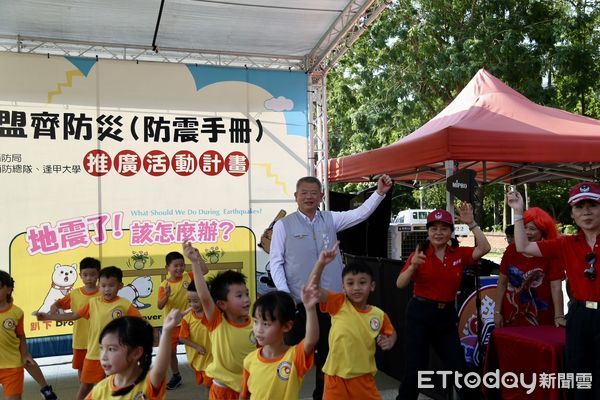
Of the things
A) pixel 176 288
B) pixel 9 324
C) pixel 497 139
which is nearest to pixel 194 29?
pixel 176 288

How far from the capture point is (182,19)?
5.99 m

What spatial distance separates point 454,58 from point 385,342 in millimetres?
12006

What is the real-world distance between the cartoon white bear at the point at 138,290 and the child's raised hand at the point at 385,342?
12.3ft

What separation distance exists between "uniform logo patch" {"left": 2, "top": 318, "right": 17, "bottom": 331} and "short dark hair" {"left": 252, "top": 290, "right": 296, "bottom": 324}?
2.35 meters

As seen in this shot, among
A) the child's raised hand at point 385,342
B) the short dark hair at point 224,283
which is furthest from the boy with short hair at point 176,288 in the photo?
the child's raised hand at point 385,342

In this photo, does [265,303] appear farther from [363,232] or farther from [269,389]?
[363,232]

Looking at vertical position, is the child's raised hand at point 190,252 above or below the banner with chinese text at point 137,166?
below

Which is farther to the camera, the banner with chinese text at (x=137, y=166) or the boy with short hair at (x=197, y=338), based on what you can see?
the banner with chinese text at (x=137, y=166)

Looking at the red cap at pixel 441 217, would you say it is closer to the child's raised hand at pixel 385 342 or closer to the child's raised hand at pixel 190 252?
the child's raised hand at pixel 385 342

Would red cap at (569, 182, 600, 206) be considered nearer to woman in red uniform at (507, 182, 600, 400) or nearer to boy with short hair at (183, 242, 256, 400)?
woman in red uniform at (507, 182, 600, 400)

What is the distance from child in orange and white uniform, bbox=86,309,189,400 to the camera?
236cm

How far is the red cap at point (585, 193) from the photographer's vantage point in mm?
3213

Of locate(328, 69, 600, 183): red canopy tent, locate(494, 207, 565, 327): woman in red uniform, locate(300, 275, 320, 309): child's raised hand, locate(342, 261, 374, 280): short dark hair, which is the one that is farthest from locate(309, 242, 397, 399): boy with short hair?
locate(328, 69, 600, 183): red canopy tent

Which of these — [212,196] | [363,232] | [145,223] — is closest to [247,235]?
[212,196]
